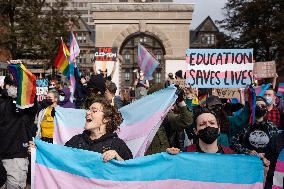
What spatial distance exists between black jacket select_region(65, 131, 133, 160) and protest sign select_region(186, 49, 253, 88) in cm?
408

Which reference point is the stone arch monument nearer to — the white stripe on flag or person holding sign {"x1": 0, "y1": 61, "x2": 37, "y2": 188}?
person holding sign {"x1": 0, "y1": 61, "x2": 37, "y2": 188}

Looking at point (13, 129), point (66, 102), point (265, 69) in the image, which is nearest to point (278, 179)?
point (13, 129)

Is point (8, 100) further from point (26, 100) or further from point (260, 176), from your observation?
point (260, 176)

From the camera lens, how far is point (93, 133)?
4906mm

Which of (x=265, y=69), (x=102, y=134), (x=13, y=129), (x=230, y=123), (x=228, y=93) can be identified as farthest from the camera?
(x=265, y=69)

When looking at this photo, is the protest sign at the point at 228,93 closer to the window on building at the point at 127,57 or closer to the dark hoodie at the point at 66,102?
the dark hoodie at the point at 66,102

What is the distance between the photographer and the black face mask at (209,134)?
456 cm

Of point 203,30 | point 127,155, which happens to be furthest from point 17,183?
point 203,30

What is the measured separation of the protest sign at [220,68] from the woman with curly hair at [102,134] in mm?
3977

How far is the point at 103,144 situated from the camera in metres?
4.83

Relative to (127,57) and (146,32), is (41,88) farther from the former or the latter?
(127,57)

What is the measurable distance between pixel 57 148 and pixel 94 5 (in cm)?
2726

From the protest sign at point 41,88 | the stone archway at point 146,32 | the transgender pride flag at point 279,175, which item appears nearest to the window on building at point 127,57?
the stone archway at point 146,32

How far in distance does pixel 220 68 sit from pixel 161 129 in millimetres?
2762
